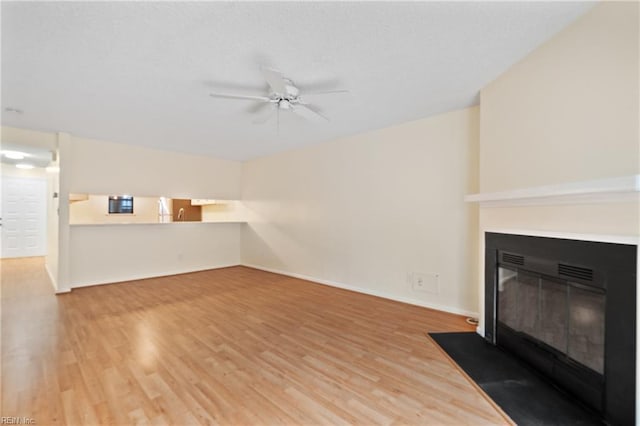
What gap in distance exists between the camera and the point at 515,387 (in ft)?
5.77

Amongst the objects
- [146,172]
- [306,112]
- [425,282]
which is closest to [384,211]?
[425,282]

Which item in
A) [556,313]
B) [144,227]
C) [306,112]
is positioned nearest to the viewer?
[556,313]

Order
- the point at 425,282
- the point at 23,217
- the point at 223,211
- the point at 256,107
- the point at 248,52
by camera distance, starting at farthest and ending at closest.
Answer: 1. the point at 23,217
2. the point at 223,211
3. the point at 425,282
4. the point at 256,107
5. the point at 248,52

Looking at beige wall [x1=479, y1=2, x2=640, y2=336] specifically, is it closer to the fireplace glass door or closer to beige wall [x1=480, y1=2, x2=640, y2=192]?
beige wall [x1=480, y1=2, x2=640, y2=192]

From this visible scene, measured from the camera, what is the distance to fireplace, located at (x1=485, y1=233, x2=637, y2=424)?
139cm

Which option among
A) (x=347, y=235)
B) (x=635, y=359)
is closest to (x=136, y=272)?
(x=347, y=235)

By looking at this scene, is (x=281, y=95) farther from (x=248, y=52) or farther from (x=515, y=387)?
(x=515, y=387)

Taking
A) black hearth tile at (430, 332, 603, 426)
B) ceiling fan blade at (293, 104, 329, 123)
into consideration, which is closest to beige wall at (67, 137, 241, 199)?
ceiling fan blade at (293, 104, 329, 123)

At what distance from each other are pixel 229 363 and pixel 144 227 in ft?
13.2

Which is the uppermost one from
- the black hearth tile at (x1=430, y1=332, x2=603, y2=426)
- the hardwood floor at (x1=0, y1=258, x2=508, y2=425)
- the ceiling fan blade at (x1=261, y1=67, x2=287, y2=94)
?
the ceiling fan blade at (x1=261, y1=67, x2=287, y2=94)

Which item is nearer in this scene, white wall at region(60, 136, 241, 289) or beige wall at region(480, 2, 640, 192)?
beige wall at region(480, 2, 640, 192)

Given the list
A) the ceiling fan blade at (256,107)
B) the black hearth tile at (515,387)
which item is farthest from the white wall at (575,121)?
the ceiling fan blade at (256,107)

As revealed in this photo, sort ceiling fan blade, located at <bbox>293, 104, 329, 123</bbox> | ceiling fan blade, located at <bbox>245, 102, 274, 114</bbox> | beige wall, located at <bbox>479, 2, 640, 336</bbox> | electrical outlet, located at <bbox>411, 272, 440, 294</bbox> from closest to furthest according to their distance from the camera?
beige wall, located at <bbox>479, 2, 640, 336</bbox>, ceiling fan blade, located at <bbox>293, 104, 329, 123</bbox>, ceiling fan blade, located at <bbox>245, 102, 274, 114</bbox>, electrical outlet, located at <bbox>411, 272, 440, 294</bbox>

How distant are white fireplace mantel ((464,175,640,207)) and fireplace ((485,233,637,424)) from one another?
0.88ft
